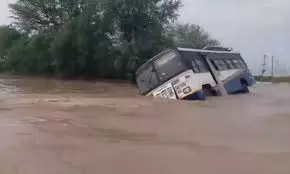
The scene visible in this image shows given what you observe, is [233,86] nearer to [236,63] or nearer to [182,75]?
[236,63]

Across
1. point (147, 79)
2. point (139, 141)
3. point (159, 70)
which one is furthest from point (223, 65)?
point (139, 141)

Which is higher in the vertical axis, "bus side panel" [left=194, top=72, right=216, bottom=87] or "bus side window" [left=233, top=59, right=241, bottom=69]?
"bus side window" [left=233, top=59, right=241, bottom=69]

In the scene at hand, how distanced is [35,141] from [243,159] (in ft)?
11.1

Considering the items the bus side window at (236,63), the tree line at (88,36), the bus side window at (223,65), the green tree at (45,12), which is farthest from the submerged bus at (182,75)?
the green tree at (45,12)

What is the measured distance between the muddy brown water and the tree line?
795 inches

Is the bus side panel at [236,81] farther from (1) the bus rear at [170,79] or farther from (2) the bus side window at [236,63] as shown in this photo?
(1) the bus rear at [170,79]

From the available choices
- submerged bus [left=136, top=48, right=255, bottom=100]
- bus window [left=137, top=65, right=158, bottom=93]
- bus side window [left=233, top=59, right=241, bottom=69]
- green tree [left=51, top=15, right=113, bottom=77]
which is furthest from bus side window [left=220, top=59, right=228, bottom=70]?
green tree [left=51, top=15, right=113, bottom=77]

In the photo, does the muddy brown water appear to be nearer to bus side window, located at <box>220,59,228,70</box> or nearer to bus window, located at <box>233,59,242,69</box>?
bus side window, located at <box>220,59,228,70</box>

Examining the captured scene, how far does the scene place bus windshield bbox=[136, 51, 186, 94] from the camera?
1599 centimetres

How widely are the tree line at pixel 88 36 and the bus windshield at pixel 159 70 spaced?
45.3 feet

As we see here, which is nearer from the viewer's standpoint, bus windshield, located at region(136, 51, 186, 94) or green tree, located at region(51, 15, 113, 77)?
bus windshield, located at region(136, 51, 186, 94)

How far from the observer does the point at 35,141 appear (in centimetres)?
708

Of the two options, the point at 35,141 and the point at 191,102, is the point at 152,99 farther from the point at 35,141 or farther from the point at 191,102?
the point at 35,141

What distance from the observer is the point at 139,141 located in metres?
7.33
